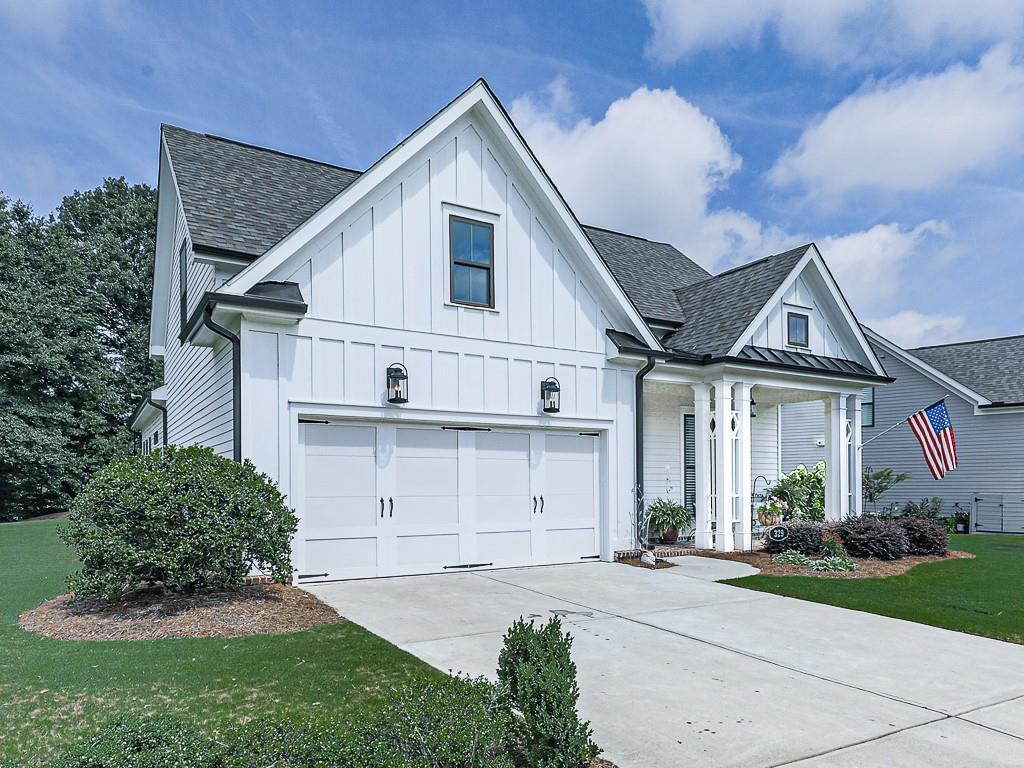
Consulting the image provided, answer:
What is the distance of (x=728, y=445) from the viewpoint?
41.7 ft

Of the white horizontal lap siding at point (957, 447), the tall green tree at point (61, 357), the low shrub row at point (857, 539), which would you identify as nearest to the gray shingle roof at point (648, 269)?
the low shrub row at point (857, 539)

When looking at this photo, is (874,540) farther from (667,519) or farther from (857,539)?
(667,519)

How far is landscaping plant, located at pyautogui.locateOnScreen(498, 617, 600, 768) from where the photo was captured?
342 centimetres

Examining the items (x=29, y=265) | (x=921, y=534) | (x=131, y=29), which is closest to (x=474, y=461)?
(x=921, y=534)

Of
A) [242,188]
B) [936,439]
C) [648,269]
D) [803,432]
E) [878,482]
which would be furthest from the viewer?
[803,432]

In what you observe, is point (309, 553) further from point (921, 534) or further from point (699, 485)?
point (921, 534)

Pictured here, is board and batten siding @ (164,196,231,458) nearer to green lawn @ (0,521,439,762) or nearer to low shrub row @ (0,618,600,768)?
green lawn @ (0,521,439,762)

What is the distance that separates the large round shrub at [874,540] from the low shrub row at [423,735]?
9.98m

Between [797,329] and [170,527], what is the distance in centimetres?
1181

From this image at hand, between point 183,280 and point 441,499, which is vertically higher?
point 183,280

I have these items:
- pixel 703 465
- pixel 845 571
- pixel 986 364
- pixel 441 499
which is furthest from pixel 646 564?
pixel 986 364

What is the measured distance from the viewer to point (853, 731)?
4297mm

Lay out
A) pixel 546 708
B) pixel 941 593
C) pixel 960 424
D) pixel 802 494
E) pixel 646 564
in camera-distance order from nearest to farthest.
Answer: pixel 546 708, pixel 941 593, pixel 646 564, pixel 802 494, pixel 960 424

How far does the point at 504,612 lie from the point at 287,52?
1099cm
